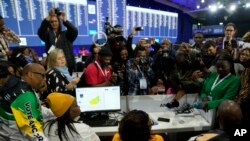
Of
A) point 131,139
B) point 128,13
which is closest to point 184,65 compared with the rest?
point 131,139

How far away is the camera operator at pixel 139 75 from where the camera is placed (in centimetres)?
305

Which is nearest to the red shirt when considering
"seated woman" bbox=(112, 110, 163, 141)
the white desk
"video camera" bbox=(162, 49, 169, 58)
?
the white desk

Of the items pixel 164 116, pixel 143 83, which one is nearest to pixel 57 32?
pixel 143 83

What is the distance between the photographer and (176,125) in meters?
2.54

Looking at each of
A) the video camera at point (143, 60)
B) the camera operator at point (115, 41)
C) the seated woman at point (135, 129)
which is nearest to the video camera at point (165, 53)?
the video camera at point (143, 60)

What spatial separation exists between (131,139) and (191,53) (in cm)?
183

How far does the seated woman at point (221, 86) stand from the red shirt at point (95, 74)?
1.18m

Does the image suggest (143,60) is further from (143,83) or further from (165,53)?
(165,53)

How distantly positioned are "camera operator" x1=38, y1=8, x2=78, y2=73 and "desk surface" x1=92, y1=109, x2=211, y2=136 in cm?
137

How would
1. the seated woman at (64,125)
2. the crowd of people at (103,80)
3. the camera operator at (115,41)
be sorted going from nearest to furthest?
the crowd of people at (103,80) < the seated woman at (64,125) < the camera operator at (115,41)

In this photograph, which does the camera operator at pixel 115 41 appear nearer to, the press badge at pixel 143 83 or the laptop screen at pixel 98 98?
the press badge at pixel 143 83

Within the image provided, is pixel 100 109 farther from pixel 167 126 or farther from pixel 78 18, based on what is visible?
pixel 78 18

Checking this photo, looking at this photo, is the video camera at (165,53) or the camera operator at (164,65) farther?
the video camera at (165,53)

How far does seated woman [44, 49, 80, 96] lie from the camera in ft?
7.96
